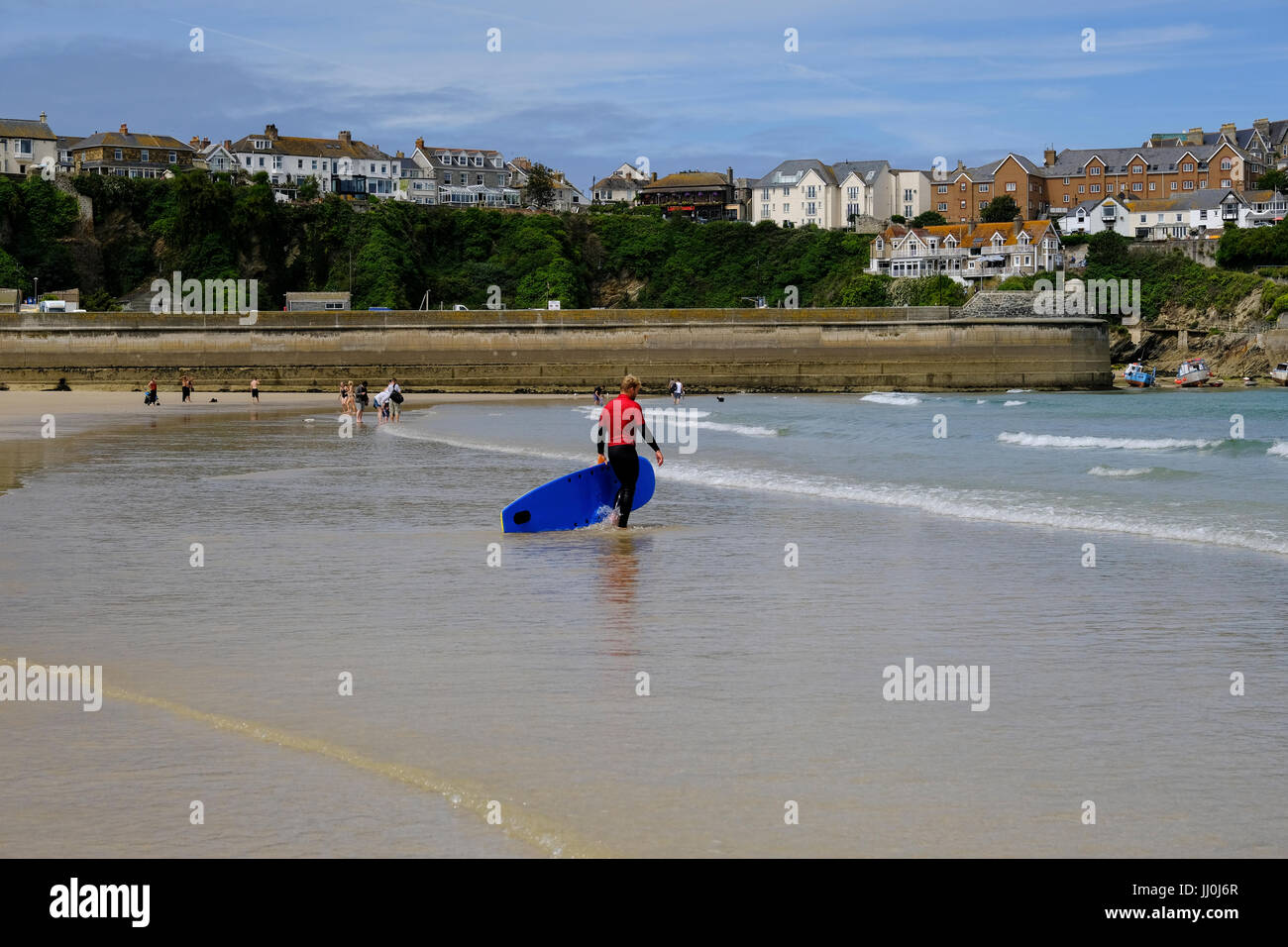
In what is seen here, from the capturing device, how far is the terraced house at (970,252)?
100m

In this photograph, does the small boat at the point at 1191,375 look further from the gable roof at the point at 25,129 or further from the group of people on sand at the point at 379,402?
the gable roof at the point at 25,129

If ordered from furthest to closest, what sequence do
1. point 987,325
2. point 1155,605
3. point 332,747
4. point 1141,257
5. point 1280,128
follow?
point 1280,128, point 1141,257, point 987,325, point 1155,605, point 332,747

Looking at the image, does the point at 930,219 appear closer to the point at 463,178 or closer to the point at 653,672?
the point at 463,178

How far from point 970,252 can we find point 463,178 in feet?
171

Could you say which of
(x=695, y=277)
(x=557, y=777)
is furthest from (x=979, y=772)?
(x=695, y=277)

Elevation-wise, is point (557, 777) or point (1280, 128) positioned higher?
point (1280, 128)

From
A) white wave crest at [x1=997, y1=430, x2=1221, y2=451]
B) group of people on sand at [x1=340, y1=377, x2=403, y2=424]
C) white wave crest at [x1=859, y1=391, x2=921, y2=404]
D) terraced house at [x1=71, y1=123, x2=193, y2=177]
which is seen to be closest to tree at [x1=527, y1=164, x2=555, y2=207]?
terraced house at [x1=71, y1=123, x2=193, y2=177]

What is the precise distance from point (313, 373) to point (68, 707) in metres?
54.2

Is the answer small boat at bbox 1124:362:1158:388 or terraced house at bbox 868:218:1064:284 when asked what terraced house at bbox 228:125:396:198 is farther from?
small boat at bbox 1124:362:1158:388

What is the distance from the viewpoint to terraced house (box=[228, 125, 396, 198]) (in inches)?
4449

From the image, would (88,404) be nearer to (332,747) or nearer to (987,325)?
(987,325)

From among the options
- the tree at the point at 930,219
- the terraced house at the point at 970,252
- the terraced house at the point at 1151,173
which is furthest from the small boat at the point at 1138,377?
the terraced house at the point at 1151,173

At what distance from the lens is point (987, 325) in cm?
5716
